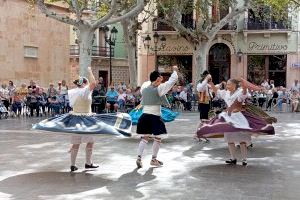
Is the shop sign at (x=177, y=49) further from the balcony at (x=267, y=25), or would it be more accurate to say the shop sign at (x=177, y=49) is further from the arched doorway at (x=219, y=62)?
the balcony at (x=267, y=25)

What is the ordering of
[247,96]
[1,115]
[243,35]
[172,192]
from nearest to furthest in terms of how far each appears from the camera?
[172,192]
[247,96]
[1,115]
[243,35]

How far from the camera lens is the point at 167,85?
1005cm

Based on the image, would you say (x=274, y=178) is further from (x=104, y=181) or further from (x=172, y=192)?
(x=104, y=181)

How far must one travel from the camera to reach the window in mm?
28203

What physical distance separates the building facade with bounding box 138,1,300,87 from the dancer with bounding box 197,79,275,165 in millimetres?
28470

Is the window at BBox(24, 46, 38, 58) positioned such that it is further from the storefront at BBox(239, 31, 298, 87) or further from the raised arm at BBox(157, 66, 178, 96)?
the raised arm at BBox(157, 66, 178, 96)

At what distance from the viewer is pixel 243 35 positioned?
129ft

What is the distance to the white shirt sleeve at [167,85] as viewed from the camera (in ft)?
32.8

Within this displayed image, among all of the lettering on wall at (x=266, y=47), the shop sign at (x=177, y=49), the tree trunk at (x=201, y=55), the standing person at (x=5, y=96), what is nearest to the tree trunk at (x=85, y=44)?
the standing person at (x=5, y=96)

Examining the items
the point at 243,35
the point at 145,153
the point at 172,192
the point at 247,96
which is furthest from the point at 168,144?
the point at 243,35

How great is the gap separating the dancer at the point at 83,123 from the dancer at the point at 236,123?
180 cm

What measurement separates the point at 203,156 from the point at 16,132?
273 inches

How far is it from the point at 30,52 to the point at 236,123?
775 inches

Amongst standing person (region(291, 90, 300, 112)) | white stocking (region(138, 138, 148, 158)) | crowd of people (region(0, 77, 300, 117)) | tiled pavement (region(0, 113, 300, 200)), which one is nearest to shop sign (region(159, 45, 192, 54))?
standing person (region(291, 90, 300, 112))
